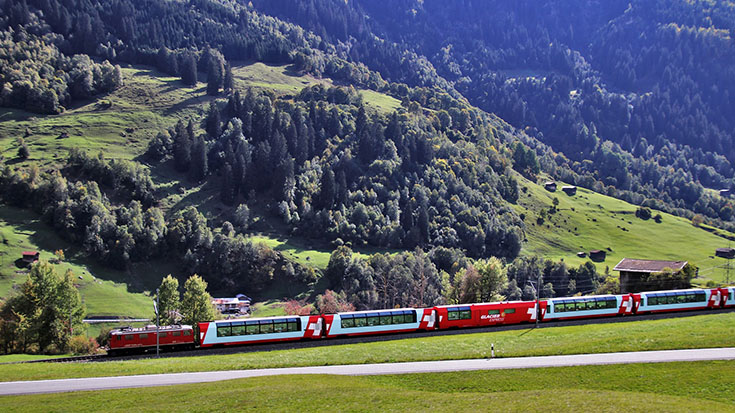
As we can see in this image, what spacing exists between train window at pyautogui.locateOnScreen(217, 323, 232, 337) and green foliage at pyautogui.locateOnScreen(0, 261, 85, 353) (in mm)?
31278

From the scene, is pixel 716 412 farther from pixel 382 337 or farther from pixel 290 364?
pixel 382 337

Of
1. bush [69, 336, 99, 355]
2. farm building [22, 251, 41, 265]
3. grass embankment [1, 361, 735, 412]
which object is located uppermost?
farm building [22, 251, 41, 265]

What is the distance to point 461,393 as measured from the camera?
1529 inches

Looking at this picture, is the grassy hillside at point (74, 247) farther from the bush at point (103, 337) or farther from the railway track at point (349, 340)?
the railway track at point (349, 340)

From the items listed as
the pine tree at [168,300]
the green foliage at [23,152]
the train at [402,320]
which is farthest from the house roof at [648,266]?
the green foliage at [23,152]

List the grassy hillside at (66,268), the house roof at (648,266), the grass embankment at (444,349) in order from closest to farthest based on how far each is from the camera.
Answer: the grass embankment at (444,349), the house roof at (648,266), the grassy hillside at (66,268)

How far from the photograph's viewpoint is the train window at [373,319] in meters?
64.9

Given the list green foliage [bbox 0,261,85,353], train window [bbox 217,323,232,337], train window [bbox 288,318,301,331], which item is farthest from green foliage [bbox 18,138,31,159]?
train window [bbox 288,318,301,331]

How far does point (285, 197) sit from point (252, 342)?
132m

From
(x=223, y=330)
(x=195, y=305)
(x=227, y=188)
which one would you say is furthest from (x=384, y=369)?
(x=227, y=188)

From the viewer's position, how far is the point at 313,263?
157875 mm

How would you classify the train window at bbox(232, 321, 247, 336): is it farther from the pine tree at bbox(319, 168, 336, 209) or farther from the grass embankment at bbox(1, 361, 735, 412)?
the pine tree at bbox(319, 168, 336, 209)

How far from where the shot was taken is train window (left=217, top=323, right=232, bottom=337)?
60.6 metres

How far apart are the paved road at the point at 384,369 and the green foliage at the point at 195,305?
5327 cm
